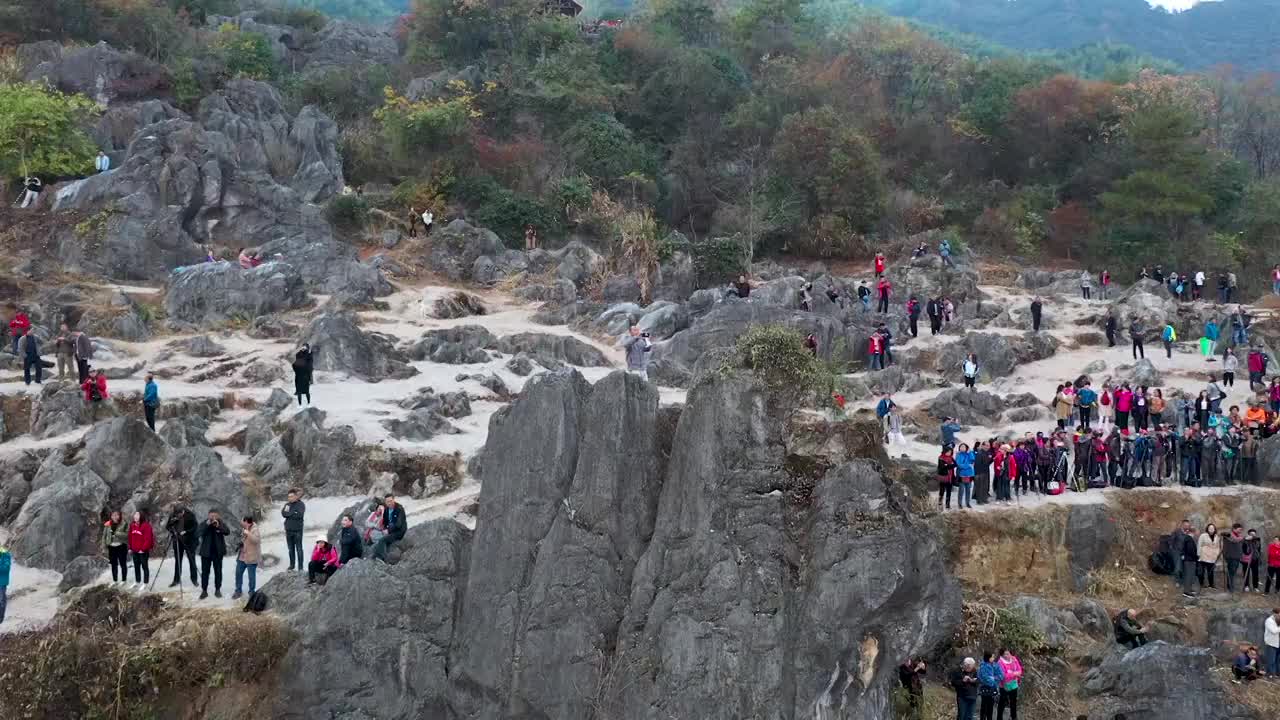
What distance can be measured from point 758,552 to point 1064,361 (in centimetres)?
1977

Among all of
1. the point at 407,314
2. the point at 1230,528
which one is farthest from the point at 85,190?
the point at 1230,528

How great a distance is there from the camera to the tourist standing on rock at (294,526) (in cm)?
1563

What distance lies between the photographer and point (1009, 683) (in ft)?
48.1

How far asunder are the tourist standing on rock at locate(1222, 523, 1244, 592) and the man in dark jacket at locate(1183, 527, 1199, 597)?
472 millimetres

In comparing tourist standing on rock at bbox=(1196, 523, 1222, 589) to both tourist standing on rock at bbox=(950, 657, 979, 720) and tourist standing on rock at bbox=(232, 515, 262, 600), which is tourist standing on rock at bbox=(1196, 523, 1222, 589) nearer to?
tourist standing on rock at bbox=(950, 657, 979, 720)

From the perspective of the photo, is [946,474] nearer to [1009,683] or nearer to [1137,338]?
[1009,683]

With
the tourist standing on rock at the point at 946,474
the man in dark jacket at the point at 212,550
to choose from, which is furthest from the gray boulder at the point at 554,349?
the man in dark jacket at the point at 212,550

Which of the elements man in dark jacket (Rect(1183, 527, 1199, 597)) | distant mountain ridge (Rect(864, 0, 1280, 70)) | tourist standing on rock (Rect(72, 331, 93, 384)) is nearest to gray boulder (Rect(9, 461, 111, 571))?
tourist standing on rock (Rect(72, 331, 93, 384))

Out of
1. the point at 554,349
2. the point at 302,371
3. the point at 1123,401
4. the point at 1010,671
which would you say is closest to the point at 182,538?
Answer: the point at 302,371

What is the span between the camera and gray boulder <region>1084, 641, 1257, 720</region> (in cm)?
1540

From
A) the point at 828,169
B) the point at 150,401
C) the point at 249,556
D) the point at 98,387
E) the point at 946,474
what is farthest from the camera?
the point at 828,169

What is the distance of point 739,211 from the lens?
159 feet

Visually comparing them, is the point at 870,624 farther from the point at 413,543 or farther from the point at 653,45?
the point at 653,45

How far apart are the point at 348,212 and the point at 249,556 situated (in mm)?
28683
